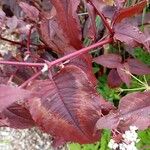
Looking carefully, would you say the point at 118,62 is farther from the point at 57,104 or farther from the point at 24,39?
the point at 57,104

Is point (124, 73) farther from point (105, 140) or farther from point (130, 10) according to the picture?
point (105, 140)

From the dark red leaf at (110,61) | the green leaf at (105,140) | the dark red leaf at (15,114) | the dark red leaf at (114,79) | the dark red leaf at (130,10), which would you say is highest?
the dark red leaf at (130,10)

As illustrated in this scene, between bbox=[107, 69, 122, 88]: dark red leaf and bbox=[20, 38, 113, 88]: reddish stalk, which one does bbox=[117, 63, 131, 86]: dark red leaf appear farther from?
bbox=[20, 38, 113, 88]: reddish stalk

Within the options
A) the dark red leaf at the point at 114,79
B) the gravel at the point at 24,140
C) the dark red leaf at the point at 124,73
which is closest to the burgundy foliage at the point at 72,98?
the dark red leaf at the point at 124,73

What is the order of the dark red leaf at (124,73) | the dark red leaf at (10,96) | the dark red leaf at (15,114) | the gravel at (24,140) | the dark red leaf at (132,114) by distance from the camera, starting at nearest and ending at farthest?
the dark red leaf at (10,96) → the dark red leaf at (132,114) → the dark red leaf at (15,114) → the dark red leaf at (124,73) → the gravel at (24,140)

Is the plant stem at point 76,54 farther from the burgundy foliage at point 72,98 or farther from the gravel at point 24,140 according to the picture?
the gravel at point 24,140

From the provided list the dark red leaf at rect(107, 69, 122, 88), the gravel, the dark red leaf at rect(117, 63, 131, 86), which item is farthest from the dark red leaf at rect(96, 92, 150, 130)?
the gravel

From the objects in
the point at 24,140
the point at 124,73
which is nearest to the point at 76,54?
the point at 124,73
